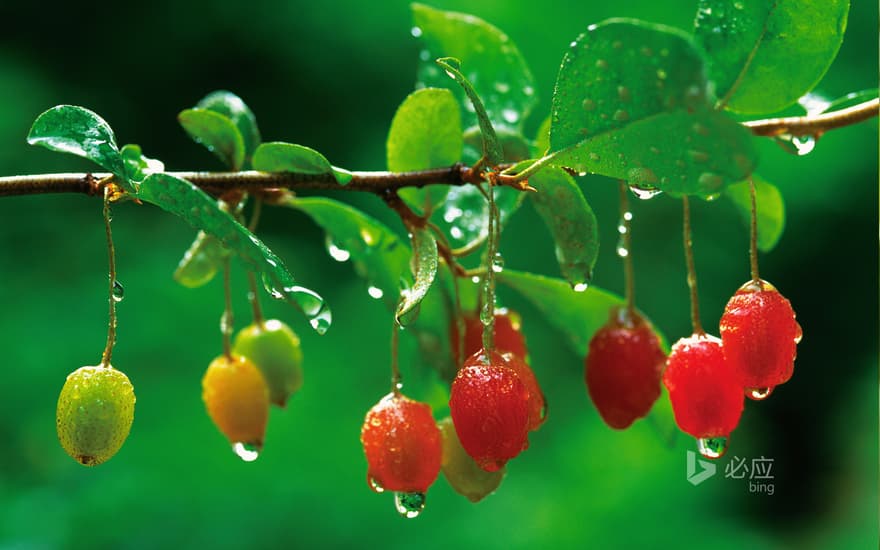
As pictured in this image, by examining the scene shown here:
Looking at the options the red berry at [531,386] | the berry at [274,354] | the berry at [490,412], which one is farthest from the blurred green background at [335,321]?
the berry at [490,412]

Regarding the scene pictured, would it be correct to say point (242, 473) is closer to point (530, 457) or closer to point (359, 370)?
point (359, 370)

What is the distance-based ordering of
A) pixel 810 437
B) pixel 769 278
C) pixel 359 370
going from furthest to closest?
pixel 810 437 → pixel 769 278 → pixel 359 370

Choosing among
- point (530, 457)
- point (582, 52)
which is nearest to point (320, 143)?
point (530, 457)

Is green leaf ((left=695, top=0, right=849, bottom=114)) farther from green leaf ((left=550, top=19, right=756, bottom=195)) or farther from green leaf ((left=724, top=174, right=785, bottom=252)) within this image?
green leaf ((left=724, top=174, right=785, bottom=252))

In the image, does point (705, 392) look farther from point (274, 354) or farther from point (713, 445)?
point (274, 354)

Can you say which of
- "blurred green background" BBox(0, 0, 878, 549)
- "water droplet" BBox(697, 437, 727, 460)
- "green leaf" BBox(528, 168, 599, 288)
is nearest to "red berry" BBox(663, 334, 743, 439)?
"water droplet" BBox(697, 437, 727, 460)

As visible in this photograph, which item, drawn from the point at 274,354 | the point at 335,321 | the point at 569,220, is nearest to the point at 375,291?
the point at 274,354

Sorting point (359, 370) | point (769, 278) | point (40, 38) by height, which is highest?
point (40, 38)
